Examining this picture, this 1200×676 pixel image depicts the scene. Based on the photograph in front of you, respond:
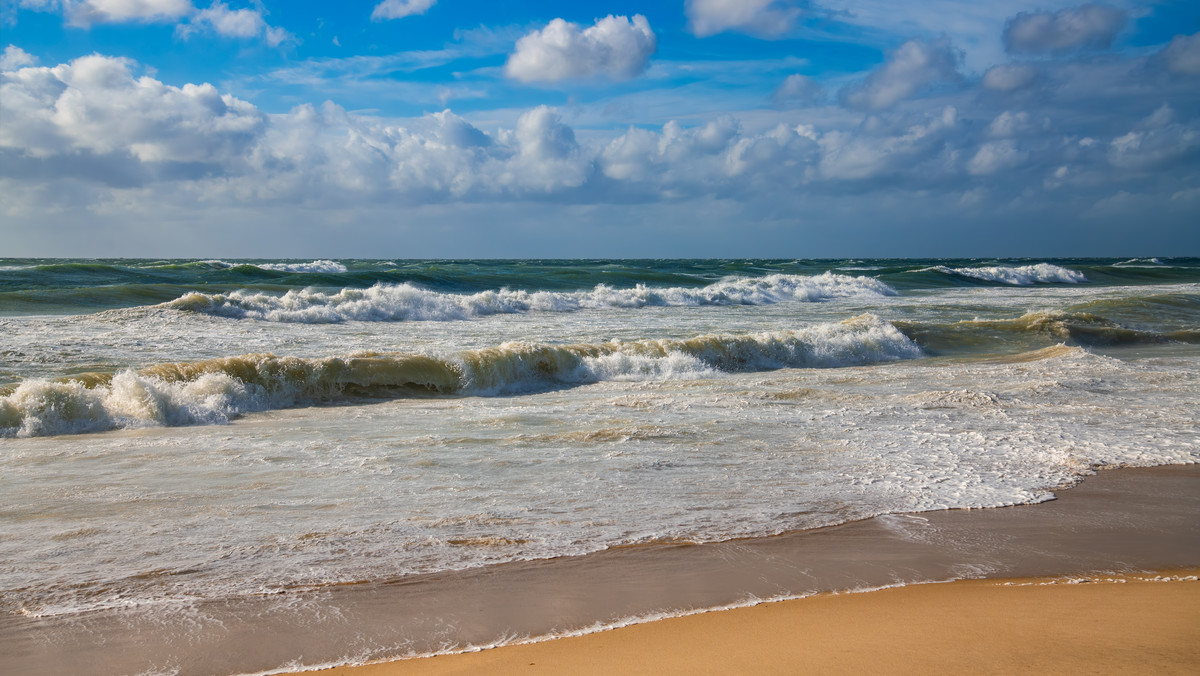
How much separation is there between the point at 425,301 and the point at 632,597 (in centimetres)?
1810

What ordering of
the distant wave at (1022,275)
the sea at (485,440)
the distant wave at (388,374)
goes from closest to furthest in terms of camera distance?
the sea at (485,440) < the distant wave at (388,374) < the distant wave at (1022,275)

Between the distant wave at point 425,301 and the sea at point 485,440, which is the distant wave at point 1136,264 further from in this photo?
the sea at point 485,440

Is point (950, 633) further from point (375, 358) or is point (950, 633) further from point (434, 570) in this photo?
point (375, 358)

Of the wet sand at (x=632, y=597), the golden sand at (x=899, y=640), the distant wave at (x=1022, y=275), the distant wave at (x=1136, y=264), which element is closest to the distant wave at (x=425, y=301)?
the wet sand at (x=632, y=597)

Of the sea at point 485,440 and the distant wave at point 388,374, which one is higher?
the distant wave at point 388,374

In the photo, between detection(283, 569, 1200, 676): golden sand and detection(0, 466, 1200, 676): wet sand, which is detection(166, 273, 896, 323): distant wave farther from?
detection(283, 569, 1200, 676): golden sand

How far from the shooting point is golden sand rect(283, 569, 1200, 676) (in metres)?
2.94

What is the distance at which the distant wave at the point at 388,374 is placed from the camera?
7.58 meters

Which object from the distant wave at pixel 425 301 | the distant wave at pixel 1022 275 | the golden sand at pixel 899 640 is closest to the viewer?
the golden sand at pixel 899 640

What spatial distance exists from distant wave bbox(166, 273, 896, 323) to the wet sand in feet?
51.4

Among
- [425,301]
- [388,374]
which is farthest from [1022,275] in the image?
[388,374]

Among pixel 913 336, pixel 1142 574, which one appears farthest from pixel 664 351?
pixel 1142 574

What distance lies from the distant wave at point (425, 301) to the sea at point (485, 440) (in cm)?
180

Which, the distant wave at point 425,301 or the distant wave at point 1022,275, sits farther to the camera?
the distant wave at point 1022,275
